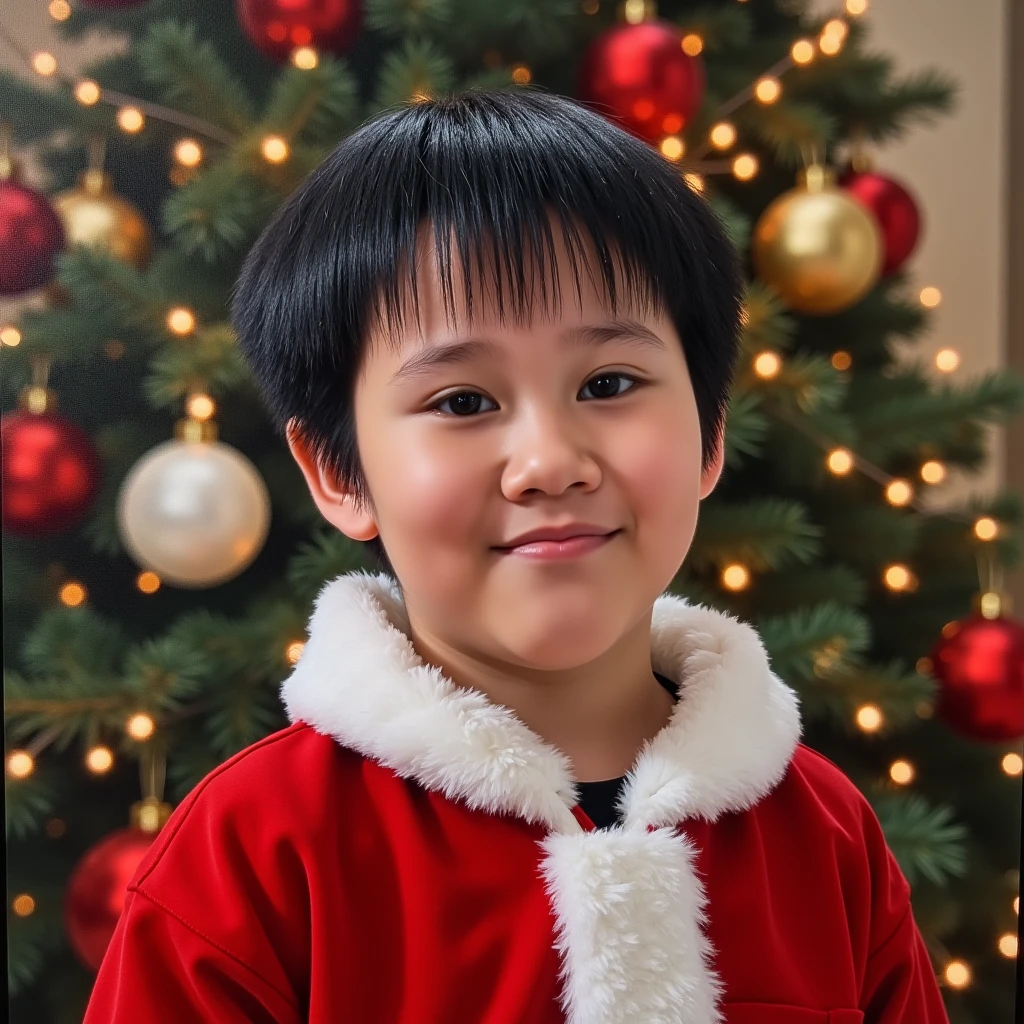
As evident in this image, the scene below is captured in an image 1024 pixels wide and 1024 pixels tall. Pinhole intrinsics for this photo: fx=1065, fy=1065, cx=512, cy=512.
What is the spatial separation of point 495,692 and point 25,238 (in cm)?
70

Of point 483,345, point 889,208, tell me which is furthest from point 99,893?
point 889,208

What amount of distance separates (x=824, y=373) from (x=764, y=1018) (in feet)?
2.52

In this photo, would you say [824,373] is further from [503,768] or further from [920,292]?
[503,768]

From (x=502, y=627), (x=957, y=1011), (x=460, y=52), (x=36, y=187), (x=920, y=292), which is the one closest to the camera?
(x=502, y=627)

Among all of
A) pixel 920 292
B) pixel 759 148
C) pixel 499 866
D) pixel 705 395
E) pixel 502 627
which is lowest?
pixel 499 866

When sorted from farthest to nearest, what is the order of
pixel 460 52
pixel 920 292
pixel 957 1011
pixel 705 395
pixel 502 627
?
pixel 920 292
pixel 957 1011
pixel 460 52
pixel 705 395
pixel 502 627

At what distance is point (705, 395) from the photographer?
0.72 meters

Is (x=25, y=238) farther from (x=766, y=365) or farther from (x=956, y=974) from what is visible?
(x=956, y=974)

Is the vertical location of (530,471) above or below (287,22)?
below

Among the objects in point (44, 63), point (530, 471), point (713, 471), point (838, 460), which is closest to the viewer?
point (530, 471)

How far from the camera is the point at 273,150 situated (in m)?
1.08

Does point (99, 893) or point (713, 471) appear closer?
point (713, 471)

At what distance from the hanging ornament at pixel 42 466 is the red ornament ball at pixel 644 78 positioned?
2.15 feet

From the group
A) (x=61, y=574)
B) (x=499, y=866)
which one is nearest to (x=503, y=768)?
(x=499, y=866)
